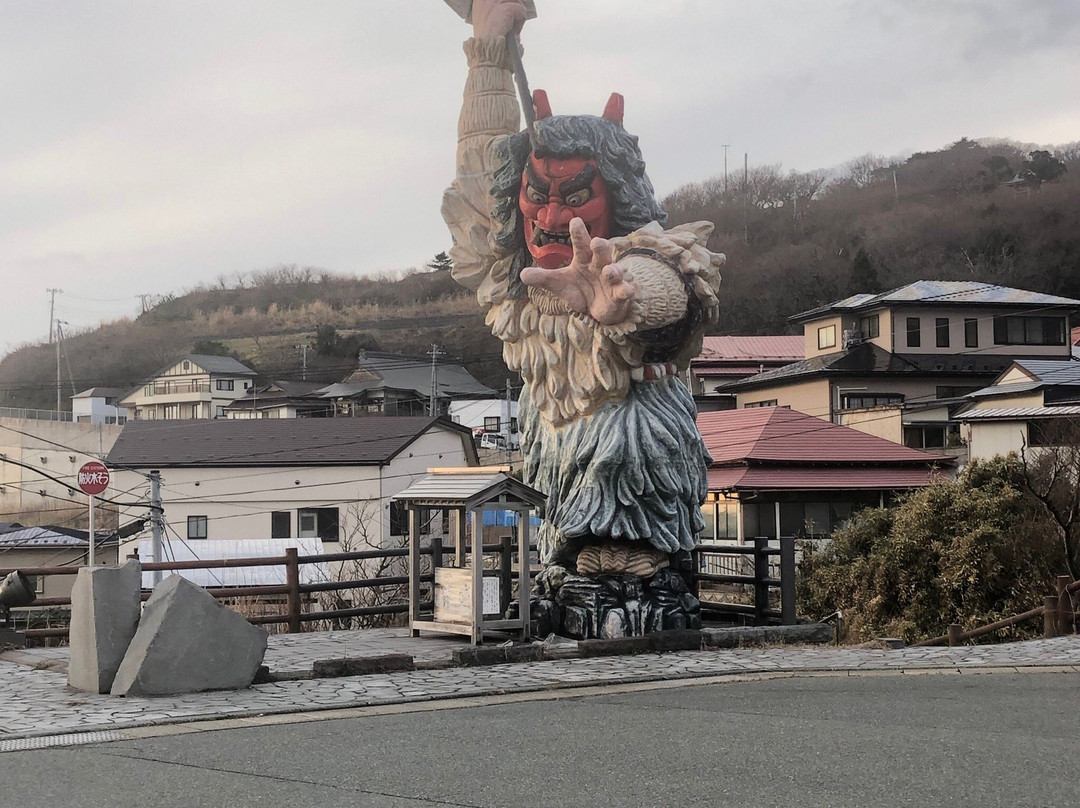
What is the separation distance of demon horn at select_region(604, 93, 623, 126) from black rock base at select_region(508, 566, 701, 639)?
4390 mm

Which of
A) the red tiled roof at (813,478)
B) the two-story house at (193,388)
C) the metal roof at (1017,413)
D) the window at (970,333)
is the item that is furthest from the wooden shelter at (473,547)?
the two-story house at (193,388)

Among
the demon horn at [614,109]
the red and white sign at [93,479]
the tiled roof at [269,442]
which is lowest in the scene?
the red and white sign at [93,479]

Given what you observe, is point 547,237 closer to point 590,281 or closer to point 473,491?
point 590,281

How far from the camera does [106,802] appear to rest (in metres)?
5.41

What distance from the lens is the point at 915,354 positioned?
130 ft

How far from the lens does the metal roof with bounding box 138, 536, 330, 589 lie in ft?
93.7

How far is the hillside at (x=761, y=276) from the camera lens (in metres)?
65.4

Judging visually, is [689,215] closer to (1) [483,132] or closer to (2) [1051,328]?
(2) [1051,328]

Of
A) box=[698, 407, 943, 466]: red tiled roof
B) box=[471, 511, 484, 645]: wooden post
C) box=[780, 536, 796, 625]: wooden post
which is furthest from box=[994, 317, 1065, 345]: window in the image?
box=[471, 511, 484, 645]: wooden post

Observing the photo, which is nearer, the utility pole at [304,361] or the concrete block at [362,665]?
the concrete block at [362,665]

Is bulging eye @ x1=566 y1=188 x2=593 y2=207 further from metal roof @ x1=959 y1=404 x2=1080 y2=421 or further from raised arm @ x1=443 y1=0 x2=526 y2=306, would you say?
metal roof @ x1=959 y1=404 x2=1080 y2=421

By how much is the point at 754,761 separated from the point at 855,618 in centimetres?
1322

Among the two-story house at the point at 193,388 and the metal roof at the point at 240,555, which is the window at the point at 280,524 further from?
the two-story house at the point at 193,388

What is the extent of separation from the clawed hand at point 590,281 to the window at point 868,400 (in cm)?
2942
